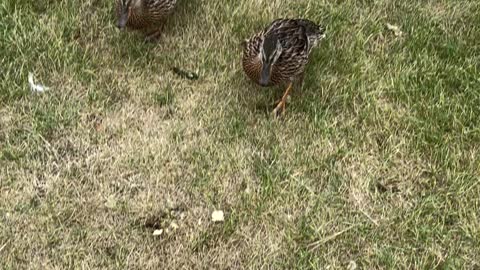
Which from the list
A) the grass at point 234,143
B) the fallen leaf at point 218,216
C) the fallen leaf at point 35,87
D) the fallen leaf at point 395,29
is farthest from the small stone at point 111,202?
the fallen leaf at point 395,29

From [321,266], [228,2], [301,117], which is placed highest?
[228,2]

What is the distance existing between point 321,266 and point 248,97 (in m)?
1.36

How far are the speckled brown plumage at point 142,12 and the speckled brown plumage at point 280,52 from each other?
0.65 metres

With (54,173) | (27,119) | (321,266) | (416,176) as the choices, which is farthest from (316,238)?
(27,119)

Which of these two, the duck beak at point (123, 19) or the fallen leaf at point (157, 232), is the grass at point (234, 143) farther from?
the duck beak at point (123, 19)

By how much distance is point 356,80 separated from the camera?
5.30 m

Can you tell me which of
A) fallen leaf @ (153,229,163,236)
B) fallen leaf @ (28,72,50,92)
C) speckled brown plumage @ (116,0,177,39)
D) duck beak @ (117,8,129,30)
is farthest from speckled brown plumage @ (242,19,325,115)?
fallen leaf @ (28,72,50,92)

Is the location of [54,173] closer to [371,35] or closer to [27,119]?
[27,119]

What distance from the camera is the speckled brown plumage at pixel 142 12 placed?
517cm

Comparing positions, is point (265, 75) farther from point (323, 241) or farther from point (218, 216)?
point (323, 241)

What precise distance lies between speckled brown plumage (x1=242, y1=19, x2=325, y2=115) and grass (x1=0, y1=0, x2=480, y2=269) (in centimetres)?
23

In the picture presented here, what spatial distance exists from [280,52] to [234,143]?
661mm

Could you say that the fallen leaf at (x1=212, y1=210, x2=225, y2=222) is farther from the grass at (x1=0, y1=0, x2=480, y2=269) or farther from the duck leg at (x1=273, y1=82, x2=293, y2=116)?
the duck leg at (x1=273, y1=82, x2=293, y2=116)

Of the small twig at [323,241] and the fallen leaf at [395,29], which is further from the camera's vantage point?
the fallen leaf at [395,29]
